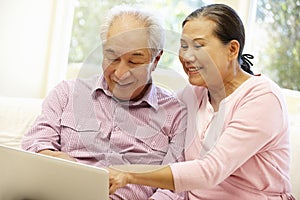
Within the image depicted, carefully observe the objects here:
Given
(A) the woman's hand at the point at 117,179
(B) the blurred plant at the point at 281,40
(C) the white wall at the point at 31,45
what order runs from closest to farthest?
(A) the woman's hand at the point at 117,179 < (B) the blurred plant at the point at 281,40 < (C) the white wall at the point at 31,45

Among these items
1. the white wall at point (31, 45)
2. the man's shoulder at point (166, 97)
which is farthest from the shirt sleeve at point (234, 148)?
the white wall at point (31, 45)

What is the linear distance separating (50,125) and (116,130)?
213 millimetres

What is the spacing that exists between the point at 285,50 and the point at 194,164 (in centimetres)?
114

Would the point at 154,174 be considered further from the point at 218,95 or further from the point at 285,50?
the point at 285,50

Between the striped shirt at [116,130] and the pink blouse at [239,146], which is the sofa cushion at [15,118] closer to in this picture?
the striped shirt at [116,130]

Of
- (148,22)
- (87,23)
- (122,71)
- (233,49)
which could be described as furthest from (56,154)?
(87,23)

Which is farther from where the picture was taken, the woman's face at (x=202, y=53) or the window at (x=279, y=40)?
the window at (x=279, y=40)

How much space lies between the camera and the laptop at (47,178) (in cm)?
127

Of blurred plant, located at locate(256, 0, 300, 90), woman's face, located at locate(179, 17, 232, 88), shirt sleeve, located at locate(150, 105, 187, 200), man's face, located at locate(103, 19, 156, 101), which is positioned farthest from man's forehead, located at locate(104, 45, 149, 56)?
blurred plant, located at locate(256, 0, 300, 90)

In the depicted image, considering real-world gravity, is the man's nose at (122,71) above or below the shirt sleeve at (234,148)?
above

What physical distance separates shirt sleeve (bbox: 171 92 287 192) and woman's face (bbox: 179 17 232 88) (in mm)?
149

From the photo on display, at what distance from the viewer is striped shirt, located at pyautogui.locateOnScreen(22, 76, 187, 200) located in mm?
1665

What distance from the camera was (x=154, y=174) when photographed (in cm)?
149

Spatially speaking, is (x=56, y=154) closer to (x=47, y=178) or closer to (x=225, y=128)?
(x=47, y=178)
